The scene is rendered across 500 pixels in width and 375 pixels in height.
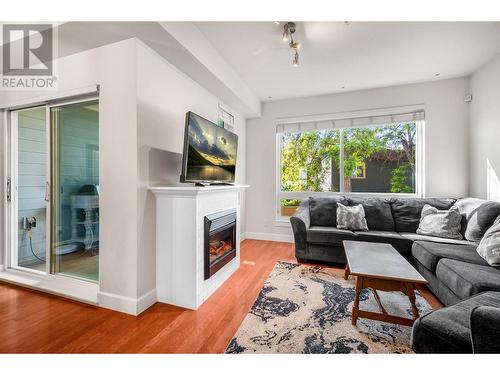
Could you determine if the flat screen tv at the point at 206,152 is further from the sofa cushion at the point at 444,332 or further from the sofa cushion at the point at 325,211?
the sofa cushion at the point at 444,332

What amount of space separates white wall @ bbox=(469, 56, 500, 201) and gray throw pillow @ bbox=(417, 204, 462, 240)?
54 centimetres

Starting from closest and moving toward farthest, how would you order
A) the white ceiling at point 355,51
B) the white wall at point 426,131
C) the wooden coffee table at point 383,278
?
1. the wooden coffee table at point 383,278
2. the white ceiling at point 355,51
3. the white wall at point 426,131

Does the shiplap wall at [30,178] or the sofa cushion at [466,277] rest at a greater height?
the shiplap wall at [30,178]

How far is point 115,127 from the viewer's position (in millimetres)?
1951

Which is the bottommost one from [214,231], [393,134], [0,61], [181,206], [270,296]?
[270,296]

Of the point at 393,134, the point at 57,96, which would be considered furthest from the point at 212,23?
the point at 393,134

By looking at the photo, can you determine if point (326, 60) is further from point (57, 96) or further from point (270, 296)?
point (57, 96)

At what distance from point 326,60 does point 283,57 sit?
56 cm

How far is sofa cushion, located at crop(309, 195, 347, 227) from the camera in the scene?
336 centimetres

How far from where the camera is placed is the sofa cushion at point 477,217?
2.34 meters

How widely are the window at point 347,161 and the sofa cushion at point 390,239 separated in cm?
117

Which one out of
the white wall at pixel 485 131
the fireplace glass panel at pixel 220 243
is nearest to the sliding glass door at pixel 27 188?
the fireplace glass panel at pixel 220 243

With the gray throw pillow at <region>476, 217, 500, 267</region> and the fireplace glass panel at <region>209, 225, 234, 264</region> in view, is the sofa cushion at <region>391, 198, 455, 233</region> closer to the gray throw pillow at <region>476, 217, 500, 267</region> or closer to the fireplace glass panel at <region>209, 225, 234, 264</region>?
the gray throw pillow at <region>476, 217, 500, 267</region>

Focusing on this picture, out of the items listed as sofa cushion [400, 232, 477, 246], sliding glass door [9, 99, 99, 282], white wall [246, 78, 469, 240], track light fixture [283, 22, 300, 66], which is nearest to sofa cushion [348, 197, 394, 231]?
sofa cushion [400, 232, 477, 246]
